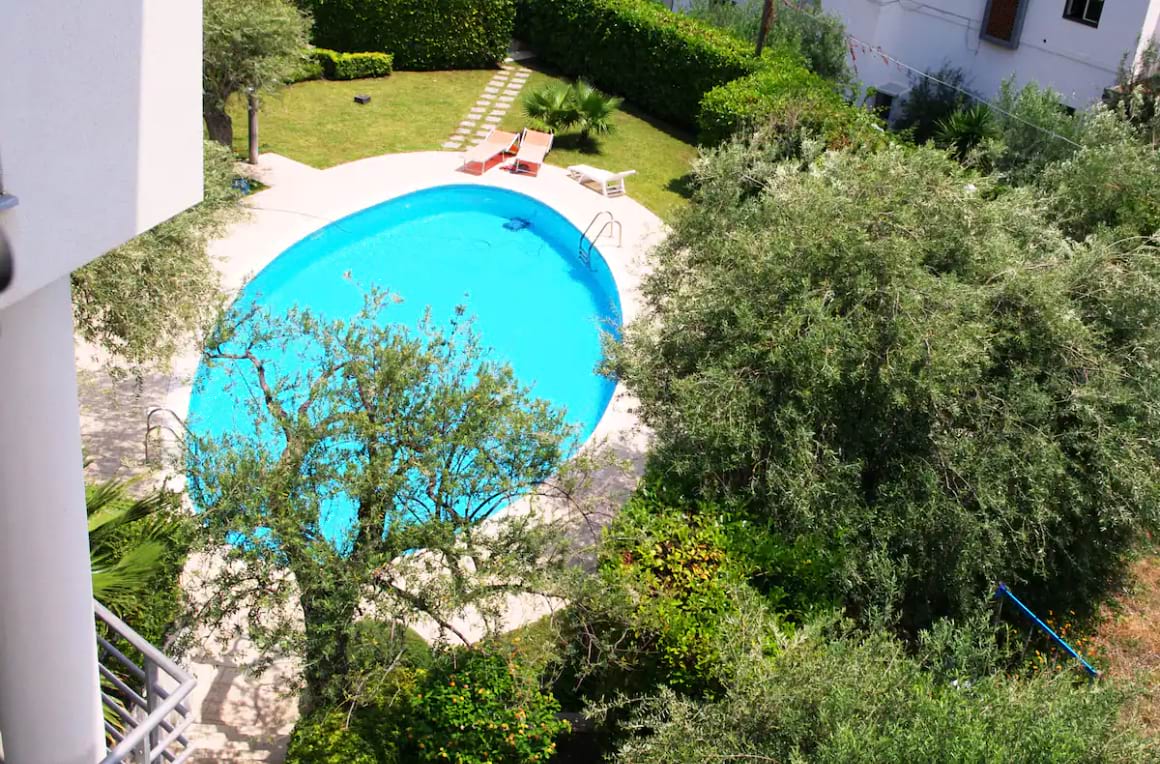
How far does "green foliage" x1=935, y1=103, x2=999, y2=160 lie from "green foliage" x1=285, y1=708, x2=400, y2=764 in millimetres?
15777

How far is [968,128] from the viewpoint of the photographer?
20.8 metres

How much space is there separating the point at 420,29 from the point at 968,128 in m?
12.4

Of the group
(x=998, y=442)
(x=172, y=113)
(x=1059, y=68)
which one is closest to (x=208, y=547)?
→ (x=172, y=113)

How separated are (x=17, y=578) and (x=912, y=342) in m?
7.98

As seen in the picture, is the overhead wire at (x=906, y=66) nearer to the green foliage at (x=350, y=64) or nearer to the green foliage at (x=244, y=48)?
the green foliage at (x=350, y=64)

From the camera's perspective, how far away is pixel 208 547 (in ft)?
28.7

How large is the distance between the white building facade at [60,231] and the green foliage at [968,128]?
1869 cm

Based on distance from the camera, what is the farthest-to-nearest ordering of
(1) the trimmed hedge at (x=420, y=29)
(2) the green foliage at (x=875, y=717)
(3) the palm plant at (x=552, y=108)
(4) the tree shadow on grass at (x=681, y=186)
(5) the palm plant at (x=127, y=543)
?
(1) the trimmed hedge at (x=420, y=29), (3) the palm plant at (x=552, y=108), (4) the tree shadow on grass at (x=681, y=186), (5) the palm plant at (x=127, y=543), (2) the green foliage at (x=875, y=717)

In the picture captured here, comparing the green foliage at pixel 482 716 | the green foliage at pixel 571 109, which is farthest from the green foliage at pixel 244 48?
the green foliage at pixel 482 716

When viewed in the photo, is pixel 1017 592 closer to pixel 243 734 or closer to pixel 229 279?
pixel 243 734

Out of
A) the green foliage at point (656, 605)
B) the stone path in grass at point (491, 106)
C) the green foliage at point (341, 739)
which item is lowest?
the green foliage at point (341, 739)

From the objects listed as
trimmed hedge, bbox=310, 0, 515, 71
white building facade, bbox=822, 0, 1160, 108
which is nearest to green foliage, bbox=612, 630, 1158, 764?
white building facade, bbox=822, 0, 1160, 108

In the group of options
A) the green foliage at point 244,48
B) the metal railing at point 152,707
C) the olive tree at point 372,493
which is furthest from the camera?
the green foliage at point 244,48

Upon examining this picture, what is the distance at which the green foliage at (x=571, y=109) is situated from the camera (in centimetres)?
2258
